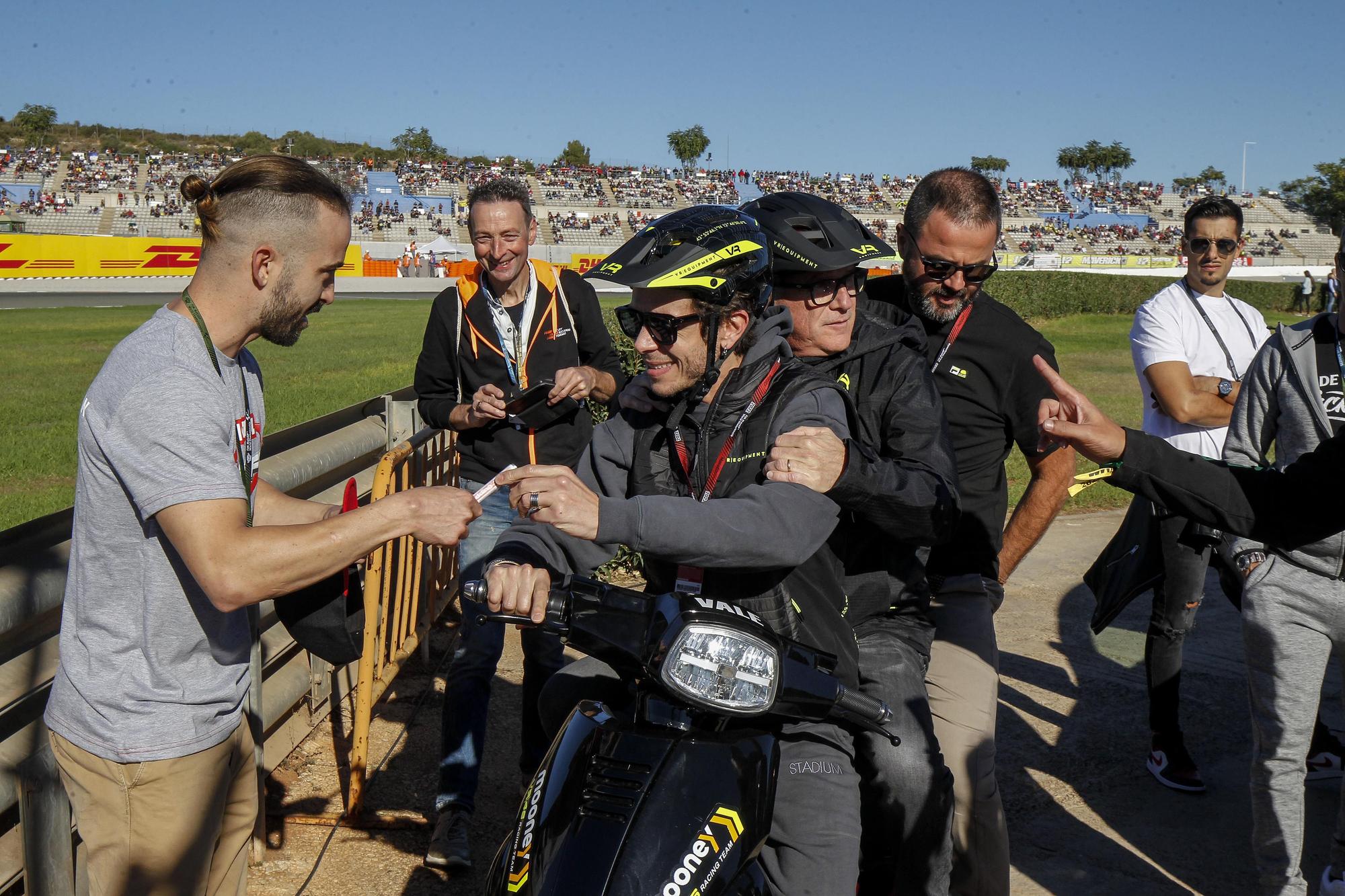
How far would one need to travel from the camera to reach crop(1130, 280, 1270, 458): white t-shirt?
5.59 metres

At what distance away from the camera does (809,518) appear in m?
2.71

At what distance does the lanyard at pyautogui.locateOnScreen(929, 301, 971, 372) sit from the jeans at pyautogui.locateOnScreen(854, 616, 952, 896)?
1.21m

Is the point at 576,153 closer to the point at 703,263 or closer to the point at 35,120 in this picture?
the point at 35,120

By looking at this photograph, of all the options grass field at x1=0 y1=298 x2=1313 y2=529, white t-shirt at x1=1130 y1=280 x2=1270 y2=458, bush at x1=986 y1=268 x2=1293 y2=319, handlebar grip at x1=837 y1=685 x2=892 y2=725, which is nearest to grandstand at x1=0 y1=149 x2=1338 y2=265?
bush at x1=986 y1=268 x2=1293 y2=319

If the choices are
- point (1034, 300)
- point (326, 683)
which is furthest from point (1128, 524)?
point (1034, 300)

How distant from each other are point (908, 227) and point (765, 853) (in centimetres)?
235

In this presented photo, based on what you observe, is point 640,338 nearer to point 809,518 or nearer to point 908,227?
point 809,518

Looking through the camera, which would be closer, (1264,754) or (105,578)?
(105,578)

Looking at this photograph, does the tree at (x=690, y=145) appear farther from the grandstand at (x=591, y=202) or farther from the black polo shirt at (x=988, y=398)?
the black polo shirt at (x=988, y=398)

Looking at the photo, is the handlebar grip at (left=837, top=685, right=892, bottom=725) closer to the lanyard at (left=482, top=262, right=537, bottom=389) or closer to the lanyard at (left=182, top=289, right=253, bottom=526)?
the lanyard at (left=182, top=289, right=253, bottom=526)

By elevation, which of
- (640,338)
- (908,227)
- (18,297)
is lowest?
(18,297)

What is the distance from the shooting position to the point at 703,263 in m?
2.87

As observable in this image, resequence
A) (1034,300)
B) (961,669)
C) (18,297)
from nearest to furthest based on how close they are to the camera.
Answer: (961,669) → (18,297) → (1034,300)

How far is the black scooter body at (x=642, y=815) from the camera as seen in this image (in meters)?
2.21
